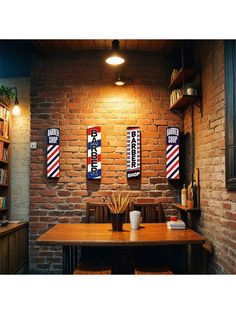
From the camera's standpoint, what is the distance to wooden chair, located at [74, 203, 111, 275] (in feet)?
9.72

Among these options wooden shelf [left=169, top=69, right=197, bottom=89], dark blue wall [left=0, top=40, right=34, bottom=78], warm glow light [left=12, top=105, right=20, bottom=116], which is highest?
dark blue wall [left=0, top=40, right=34, bottom=78]

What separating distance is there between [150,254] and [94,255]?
2.17 ft

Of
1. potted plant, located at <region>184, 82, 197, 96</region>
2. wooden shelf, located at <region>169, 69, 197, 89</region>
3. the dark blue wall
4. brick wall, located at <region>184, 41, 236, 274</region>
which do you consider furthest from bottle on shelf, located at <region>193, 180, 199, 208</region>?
the dark blue wall

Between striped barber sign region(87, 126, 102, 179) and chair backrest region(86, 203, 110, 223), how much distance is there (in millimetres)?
406

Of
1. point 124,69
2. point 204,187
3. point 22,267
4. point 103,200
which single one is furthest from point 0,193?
point 204,187

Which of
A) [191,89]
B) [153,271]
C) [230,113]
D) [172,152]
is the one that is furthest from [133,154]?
[153,271]

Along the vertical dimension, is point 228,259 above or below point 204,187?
below

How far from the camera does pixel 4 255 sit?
156 inches

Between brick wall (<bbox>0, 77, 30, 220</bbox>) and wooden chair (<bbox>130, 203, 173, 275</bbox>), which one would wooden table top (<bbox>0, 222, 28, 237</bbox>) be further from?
wooden chair (<bbox>130, 203, 173, 275</bbox>)

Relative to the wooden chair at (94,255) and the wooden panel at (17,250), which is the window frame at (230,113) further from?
the wooden panel at (17,250)

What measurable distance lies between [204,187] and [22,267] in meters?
2.61
